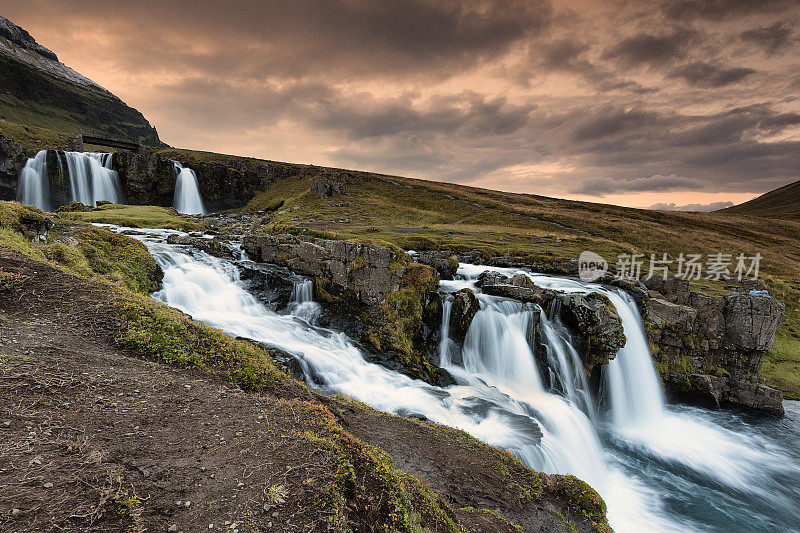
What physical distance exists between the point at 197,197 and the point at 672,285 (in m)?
93.0

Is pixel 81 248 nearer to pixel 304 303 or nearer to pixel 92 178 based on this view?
pixel 304 303

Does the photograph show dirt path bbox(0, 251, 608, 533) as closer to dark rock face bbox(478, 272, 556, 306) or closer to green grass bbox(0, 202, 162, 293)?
green grass bbox(0, 202, 162, 293)

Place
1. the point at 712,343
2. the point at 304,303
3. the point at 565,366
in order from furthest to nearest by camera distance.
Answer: the point at 712,343
the point at 304,303
the point at 565,366

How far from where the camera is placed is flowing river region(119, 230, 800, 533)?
13.7m

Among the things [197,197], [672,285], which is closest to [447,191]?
[197,197]

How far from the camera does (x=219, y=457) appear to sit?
5.33 m

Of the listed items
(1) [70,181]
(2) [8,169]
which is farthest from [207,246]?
(2) [8,169]

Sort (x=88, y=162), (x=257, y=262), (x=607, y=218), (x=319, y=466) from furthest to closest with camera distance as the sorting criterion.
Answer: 1. (x=607, y=218)
2. (x=88, y=162)
3. (x=257, y=262)
4. (x=319, y=466)

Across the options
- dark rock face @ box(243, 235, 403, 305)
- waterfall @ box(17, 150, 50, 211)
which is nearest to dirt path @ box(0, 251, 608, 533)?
dark rock face @ box(243, 235, 403, 305)

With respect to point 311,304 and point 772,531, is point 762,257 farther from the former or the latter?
point 311,304

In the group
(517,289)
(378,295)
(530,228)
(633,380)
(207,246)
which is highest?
(530,228)

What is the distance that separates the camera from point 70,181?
191 ft

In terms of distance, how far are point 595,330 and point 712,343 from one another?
12182mm

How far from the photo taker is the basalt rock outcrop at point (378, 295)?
19219mm
